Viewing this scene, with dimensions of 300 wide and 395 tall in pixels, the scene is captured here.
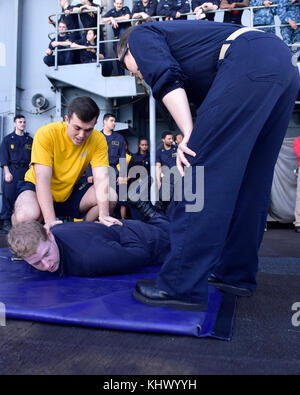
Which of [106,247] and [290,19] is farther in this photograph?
[290,19]

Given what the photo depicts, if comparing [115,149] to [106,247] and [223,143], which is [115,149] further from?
[223,143]

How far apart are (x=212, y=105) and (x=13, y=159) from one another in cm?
489

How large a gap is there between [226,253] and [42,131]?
1612 millimetres

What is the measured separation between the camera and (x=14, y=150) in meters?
5.45

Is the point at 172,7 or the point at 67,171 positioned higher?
the point at 172,7

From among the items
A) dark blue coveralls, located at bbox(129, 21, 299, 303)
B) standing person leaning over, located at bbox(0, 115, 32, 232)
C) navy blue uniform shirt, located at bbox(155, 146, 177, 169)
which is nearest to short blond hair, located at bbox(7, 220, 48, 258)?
dark blue coveralls, located at bbox(129, 21, 299, 303)

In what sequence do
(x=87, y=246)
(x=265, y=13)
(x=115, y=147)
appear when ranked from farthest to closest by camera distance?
(x=265, y=13) < (x=115, y=147) < (x=87, y=246)

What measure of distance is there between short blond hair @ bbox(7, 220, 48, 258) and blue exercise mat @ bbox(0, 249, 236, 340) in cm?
16

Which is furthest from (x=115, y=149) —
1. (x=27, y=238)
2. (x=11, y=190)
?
(x=27, y=238)

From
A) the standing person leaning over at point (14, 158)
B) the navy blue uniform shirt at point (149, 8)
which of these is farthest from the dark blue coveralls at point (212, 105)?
the navy blue uniform shirt at point (149, 8)

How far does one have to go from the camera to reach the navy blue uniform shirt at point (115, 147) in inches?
208

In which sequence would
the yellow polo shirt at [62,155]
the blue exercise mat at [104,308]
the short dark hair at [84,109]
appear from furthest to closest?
the yellow polo shirt at [62,155] → the short dark hair at [84,109] → the blue exercise mat at [104,308]

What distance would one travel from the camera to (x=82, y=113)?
2.21 meters

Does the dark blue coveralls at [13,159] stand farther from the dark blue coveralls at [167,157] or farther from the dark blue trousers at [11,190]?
the dark blue coveralls at [167,157]
